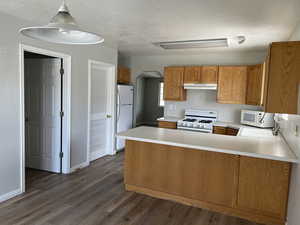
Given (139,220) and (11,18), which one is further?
(11,18)

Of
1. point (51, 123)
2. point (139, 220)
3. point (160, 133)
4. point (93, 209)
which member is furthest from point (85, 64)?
point (139, 220)

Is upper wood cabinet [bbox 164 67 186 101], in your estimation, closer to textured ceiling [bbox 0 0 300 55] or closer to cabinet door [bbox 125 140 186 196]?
textured ceiling [bbox 0 0 300 55]

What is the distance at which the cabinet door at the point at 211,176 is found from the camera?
2.88m

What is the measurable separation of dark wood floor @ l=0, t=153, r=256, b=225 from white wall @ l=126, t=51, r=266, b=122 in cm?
281

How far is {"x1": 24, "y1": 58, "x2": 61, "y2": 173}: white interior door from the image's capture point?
13.2 feet

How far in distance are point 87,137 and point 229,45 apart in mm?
3231

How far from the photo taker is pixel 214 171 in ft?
9.69

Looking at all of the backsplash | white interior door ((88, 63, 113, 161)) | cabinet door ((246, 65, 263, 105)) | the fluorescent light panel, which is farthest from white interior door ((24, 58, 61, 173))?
cabinet door ((246, 65, 263, 105))

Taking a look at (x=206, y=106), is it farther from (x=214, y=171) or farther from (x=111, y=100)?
(x=214, y=171)

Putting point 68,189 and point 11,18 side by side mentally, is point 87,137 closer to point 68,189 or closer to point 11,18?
point 68,189

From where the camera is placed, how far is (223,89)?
496 cm

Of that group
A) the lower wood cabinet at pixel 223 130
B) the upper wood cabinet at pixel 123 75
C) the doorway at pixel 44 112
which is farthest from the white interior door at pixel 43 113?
the lower wood cabinet at pixel 223 130

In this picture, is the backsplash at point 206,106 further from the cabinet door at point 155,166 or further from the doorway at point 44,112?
the doorway at point 44,112

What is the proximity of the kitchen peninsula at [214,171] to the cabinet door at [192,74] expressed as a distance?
6.77 feet
